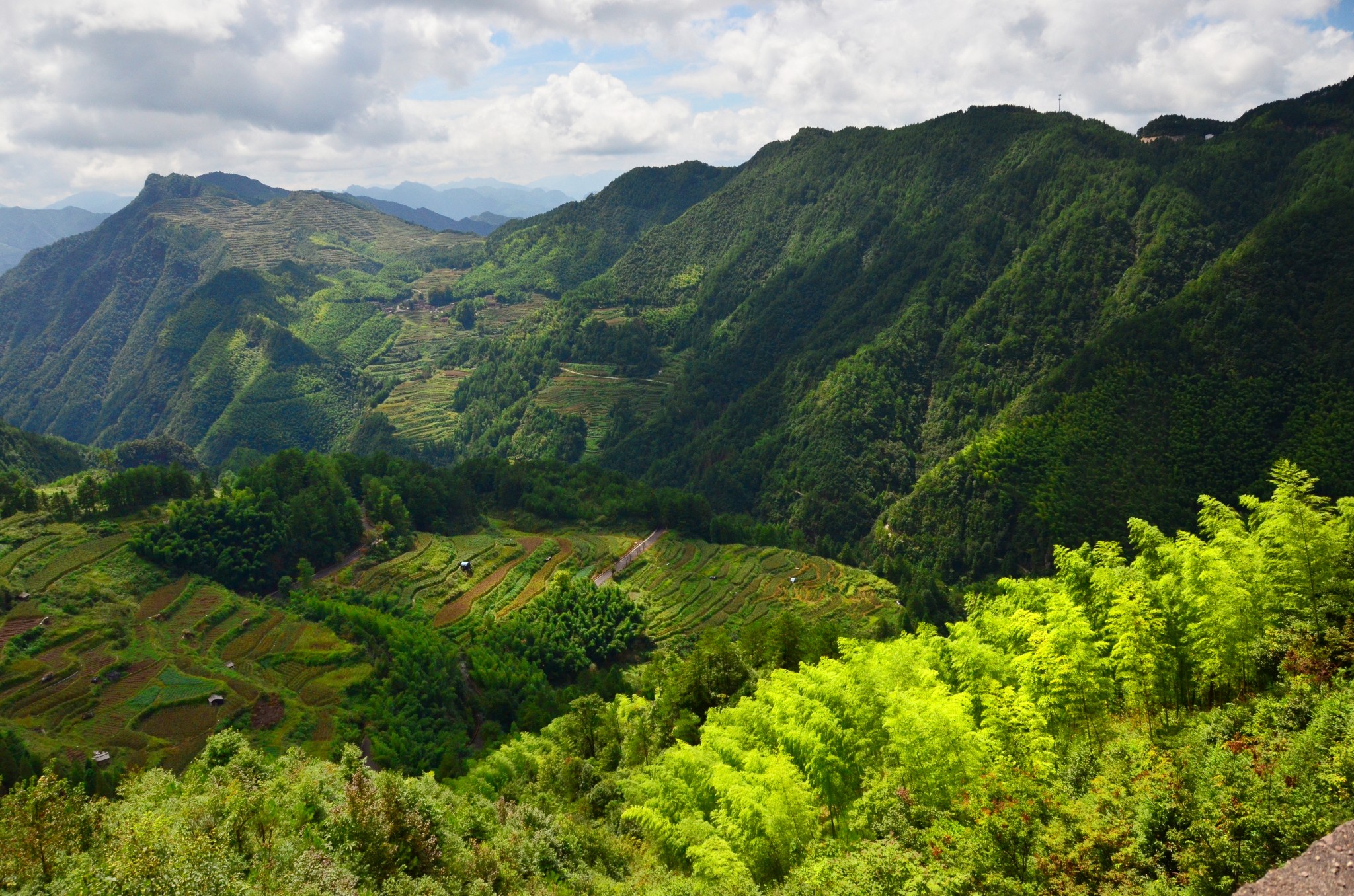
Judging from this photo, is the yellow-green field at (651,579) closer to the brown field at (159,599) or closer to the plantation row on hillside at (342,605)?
the plantation row on hillside at (342,605)

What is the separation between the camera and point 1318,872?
16156 mm

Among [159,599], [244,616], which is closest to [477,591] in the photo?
[244,616]

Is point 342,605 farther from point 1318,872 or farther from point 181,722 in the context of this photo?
point 1318,872

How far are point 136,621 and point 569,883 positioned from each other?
212ft

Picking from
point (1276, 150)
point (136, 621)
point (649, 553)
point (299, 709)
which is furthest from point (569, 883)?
point (1276, 150)

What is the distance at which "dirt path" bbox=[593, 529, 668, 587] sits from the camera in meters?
95.5

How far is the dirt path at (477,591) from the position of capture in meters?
83.4

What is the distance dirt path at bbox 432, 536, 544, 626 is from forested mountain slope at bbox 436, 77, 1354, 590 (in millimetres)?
53690

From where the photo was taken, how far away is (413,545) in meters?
100

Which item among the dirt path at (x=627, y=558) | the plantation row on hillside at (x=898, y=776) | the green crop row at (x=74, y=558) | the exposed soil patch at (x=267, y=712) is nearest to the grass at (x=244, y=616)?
the green crop row at (x=74, y=558)

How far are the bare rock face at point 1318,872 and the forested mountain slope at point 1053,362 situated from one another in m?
92.5

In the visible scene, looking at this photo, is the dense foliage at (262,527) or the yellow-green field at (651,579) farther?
the yellow-green field at (651,579)

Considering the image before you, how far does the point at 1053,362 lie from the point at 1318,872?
452ft

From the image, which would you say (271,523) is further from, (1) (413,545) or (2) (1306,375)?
(2) (1306,375)
